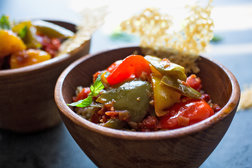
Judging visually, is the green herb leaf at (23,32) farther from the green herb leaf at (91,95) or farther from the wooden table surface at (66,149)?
the green herb leaf at (91,95)

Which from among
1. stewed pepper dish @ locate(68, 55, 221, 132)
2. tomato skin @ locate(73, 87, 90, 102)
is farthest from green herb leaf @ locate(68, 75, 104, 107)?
tomato skin @ locate(73, 87, 90, 102)

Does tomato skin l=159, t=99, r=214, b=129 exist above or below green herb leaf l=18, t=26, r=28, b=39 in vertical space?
above

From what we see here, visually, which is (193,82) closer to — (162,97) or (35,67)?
(162,97)

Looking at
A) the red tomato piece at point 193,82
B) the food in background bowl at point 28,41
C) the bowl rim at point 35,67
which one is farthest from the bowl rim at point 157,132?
the food in background bowl at point 28,41

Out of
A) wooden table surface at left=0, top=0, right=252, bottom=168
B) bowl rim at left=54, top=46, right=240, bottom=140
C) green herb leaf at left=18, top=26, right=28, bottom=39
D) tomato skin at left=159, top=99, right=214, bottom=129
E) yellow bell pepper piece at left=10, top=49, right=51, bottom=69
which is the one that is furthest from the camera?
green herb leaf at left=18, top=26, right=28, bottom=39

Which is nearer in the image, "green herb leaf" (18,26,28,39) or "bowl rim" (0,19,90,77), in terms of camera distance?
"bowl rim" (0,19,90,77)

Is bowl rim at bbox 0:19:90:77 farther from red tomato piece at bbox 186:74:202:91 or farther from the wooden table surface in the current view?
red tomato piece at bbox 186:74:202:91

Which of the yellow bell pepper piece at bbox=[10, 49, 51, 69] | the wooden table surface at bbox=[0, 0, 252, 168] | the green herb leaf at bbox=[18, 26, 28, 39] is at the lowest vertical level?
the wooden table surface at bbox=[0, 0, 252, 168]

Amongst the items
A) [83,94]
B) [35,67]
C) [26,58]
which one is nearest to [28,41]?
[26,58]
